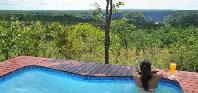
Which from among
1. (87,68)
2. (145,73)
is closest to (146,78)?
(145,73)

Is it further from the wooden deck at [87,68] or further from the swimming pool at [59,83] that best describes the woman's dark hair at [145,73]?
the swimming pool at [59,83]

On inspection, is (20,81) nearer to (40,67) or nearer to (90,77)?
(40,67)

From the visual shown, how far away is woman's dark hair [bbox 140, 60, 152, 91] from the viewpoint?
4.78 m

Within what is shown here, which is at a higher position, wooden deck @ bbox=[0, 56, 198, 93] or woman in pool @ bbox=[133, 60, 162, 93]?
woman in pool @ bbox=[133, 60, 162, 93]

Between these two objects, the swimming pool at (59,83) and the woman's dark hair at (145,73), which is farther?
the swimming pool at (59,83)

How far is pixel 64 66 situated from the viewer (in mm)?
9047

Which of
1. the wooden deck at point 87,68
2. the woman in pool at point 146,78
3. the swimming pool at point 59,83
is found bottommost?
the swimming pool at point 59,83

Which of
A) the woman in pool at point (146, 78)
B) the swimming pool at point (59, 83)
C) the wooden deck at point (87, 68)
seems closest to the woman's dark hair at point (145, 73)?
the woman in pool at point (146, 78)

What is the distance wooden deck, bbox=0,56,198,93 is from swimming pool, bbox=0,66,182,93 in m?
0.16

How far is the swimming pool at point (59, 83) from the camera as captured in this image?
7941 millimetres

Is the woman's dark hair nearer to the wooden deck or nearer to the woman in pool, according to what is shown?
the woman in pool

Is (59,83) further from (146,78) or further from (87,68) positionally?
(146,78)

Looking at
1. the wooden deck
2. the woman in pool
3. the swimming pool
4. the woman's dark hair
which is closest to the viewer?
the woman's dark hair

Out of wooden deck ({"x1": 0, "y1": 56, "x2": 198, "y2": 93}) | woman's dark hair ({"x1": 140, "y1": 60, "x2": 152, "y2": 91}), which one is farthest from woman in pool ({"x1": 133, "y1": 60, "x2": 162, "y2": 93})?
wooden deck ({"x1": 0, "y1": 56, "x2": 198, "y2": 93})
